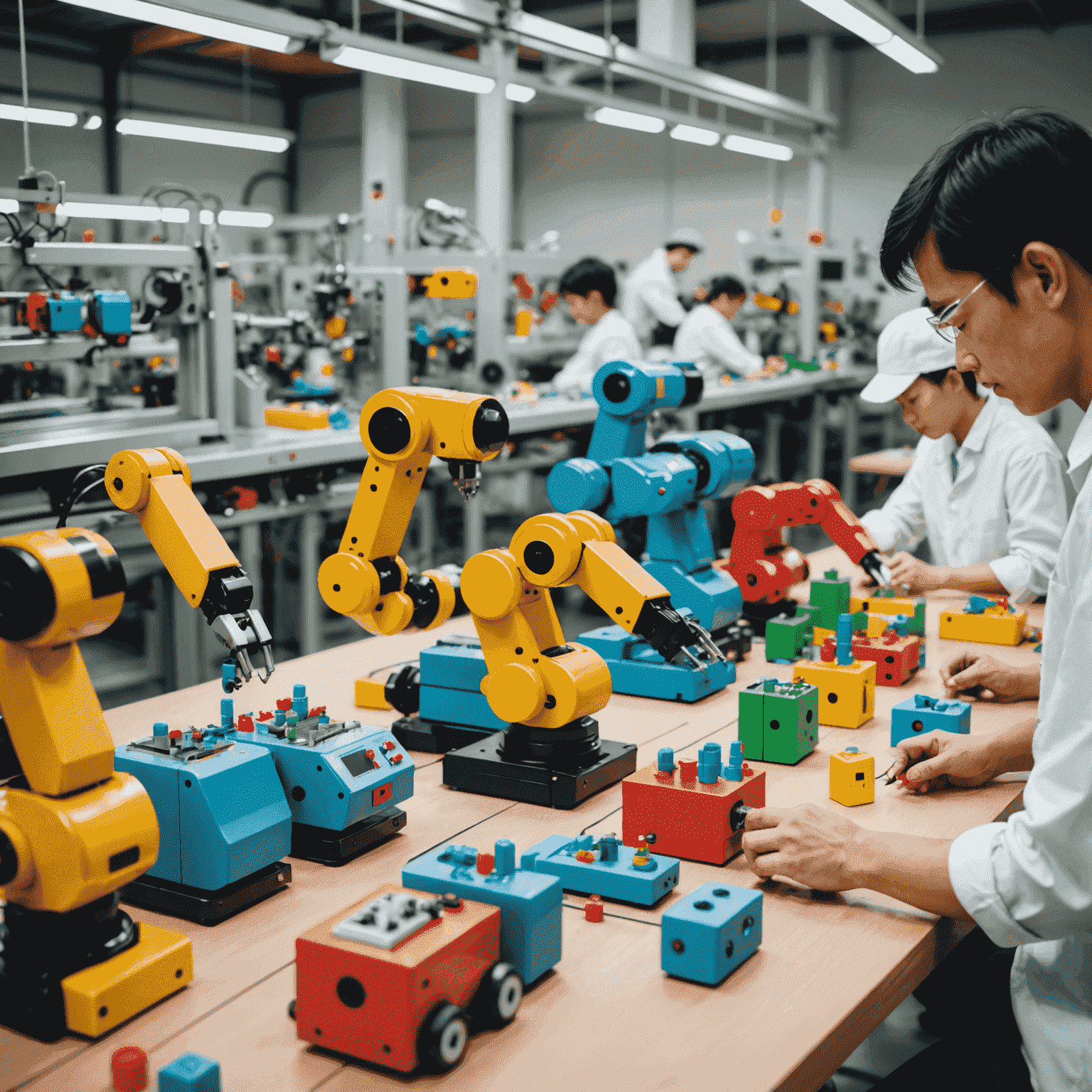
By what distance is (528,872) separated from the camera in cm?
117

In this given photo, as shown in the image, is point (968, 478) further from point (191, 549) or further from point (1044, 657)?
point (191, 549)

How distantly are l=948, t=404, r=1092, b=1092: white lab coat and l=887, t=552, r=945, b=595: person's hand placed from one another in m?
1.39

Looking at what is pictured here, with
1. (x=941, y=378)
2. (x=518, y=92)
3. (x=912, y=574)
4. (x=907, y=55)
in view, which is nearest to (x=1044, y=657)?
(x=912, y=574)

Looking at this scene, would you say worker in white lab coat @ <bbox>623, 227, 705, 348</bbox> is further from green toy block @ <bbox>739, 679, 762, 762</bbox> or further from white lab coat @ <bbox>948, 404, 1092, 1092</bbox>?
white lab coat @ <bbox>948, 404, 1092, 1092</bbox>

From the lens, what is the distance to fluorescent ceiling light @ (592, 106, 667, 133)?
21.7 ft

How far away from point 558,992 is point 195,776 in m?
0.46

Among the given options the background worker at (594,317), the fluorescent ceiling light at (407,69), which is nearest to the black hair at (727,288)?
the background worker at (594,317)

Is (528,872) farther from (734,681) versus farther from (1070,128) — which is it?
(734,681)

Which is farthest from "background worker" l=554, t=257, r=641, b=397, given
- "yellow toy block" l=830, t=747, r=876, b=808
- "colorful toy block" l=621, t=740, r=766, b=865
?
"colorful toy block" l=621, t=740, r=766, b=865

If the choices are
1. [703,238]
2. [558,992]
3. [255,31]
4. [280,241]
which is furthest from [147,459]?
[703,238]

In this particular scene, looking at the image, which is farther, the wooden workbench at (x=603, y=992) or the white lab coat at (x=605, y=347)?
the white lab coat at (x=605, y=347)

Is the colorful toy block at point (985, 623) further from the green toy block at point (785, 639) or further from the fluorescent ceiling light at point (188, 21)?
the fluorescent ceiling light at point (188, 21)

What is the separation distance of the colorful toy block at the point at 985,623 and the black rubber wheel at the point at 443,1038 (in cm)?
173

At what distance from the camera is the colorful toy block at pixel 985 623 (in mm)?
2381
